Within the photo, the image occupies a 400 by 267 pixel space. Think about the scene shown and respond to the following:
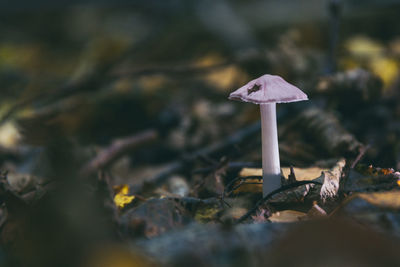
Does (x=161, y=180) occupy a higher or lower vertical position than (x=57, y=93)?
lower

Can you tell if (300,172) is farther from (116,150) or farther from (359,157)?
(116,150)

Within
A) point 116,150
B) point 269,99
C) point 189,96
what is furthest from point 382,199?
point 189,96

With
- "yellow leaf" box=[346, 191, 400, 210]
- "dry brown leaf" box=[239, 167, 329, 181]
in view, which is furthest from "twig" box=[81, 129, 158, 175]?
"yellow leaf" box=[346, 191, 400, 210]

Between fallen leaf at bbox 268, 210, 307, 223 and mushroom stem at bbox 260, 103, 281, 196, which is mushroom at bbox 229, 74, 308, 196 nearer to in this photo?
mushroom stem at bbox 260, 103, 281, 196

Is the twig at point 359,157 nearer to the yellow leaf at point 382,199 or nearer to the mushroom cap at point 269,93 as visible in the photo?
the yellow leaf at point 382,199

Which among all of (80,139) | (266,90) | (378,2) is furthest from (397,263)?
(378,2)

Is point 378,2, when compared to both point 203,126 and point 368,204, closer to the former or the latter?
point 203,126
